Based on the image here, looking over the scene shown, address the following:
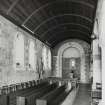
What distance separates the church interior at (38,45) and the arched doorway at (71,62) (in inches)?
126

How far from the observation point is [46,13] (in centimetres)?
1422

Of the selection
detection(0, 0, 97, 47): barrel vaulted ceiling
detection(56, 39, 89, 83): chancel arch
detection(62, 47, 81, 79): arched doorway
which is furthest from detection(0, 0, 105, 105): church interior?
detection(62, 47, 81, 79): arched doorway

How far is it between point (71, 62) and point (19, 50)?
12.8 metres

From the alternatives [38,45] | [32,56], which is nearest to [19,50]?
[32,56]

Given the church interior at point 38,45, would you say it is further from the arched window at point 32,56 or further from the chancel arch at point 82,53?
the chancel arch at point 82,53

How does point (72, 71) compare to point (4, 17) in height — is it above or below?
below

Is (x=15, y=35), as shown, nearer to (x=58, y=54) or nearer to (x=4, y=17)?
(x=4, y=17)

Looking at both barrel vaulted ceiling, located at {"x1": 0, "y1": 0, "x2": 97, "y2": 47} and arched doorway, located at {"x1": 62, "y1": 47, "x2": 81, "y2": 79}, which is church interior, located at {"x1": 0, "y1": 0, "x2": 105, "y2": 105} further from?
arched doorway, located at {"x1": 62, "y1": 47, "x2": 81, "y2": 79}

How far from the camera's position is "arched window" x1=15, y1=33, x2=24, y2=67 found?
1307 centimetres

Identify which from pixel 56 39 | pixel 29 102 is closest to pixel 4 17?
pixel 29 102

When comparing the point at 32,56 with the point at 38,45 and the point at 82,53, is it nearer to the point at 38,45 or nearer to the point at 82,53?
the point at 38,45

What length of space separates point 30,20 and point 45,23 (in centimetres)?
269

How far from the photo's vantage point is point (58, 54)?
25016mm

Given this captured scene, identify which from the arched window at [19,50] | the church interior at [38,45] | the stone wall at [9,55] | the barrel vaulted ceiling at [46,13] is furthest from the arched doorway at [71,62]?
the arched window at [19,50]
